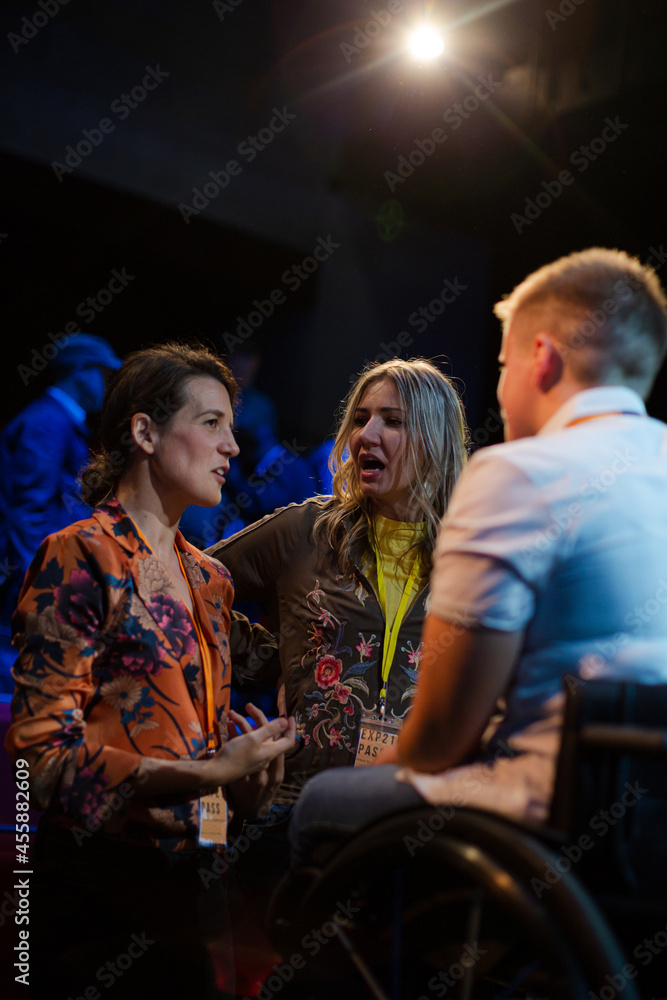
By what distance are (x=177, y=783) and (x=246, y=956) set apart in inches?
12.4

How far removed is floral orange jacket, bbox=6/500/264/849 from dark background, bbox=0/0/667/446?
9.10 ft

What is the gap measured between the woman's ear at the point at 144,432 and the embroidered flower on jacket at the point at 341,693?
74cm

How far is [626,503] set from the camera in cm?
88

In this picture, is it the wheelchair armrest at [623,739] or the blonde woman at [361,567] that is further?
the blonde woman at [361,567]

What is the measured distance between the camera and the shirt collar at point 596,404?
3.10 ft

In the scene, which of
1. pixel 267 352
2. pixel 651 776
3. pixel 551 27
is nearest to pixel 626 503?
pixel 651 776

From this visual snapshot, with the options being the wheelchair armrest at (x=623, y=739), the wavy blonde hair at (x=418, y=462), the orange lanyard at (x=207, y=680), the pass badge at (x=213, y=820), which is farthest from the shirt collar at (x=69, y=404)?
the wheelchair armrest at (x=623, y=739)

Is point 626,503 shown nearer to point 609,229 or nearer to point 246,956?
point 246,956

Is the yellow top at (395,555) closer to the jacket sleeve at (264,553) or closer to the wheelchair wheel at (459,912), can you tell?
the jacket sleeve at (264,553)

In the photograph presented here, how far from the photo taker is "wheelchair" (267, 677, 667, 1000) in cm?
75

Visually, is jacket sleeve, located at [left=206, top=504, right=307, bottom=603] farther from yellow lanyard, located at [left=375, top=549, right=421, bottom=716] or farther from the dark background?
the dark background

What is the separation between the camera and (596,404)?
3.10ft

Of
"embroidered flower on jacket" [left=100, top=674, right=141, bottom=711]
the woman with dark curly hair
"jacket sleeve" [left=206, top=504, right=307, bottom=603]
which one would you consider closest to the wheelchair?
the woman with dark curly hair

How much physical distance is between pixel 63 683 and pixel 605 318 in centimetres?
103
